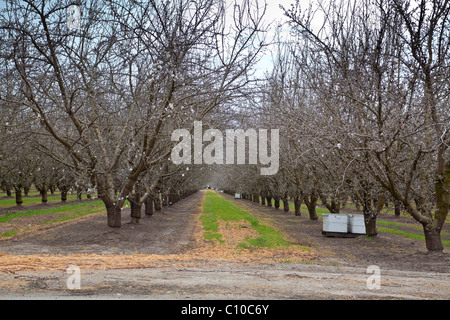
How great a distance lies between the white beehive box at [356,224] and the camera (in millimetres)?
15438

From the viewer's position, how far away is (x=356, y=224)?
15.6 metres

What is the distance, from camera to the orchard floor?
613cm

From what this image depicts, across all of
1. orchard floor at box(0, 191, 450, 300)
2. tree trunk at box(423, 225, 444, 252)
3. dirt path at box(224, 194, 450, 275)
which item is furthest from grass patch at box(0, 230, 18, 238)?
tree trunk at box(423, 225, 444, 252)

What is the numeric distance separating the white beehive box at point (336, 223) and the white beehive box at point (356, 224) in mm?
195

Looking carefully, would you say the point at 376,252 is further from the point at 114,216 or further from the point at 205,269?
the point at 114,216

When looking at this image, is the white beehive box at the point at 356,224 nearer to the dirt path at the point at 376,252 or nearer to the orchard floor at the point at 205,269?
the dirt path at the point at 376,252

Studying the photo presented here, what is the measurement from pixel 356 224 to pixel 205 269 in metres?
9.51

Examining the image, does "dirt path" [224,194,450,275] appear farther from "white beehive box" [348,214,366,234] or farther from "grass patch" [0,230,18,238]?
"grass patch" [0,230,18,238]

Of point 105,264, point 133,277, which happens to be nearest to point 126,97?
point 105,264

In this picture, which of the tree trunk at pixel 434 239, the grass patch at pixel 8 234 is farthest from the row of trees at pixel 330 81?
the grass patch at pixel 8 234

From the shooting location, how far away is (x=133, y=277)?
7.16 m

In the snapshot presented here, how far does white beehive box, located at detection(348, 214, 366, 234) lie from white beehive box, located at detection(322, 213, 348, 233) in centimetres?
19

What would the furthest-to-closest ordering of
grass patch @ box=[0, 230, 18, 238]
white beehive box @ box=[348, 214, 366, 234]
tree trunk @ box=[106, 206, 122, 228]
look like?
white beehive box @ box=[348, 214, 366, 234], tree trunk @ box=[106, 206, 122, 228], grass patch @ box=[0, 230, 18, 238]
